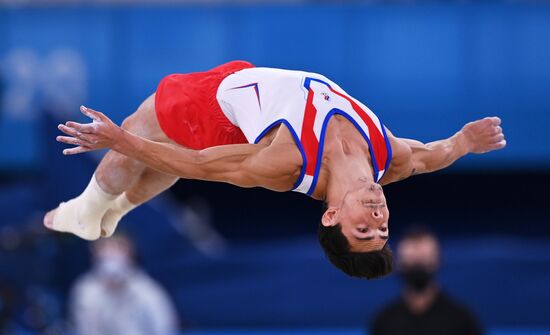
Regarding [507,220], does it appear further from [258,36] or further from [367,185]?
[367,185]

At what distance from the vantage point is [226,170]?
5.93 m

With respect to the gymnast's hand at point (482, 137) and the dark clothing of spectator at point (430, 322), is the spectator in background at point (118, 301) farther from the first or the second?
the gymnast's hand at point (482, 137)

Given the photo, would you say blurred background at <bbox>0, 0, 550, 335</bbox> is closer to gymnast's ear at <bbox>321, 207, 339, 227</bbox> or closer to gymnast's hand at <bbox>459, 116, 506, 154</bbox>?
gymnast's hand at <bbox>459, 116, 506, 154</bbox>

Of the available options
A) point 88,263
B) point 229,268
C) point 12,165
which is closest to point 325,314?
point 229,268

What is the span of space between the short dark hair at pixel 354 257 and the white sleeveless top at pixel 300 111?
285 mm

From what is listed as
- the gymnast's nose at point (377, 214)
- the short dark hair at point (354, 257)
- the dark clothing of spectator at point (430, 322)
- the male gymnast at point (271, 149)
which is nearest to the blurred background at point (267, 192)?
the dark clothing of spectator at point (430, 322)

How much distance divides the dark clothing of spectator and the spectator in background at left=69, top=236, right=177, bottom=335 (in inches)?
96.1

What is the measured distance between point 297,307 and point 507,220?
5.78 meters

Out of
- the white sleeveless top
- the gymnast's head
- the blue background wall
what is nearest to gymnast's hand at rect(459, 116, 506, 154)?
the white sleeveless top

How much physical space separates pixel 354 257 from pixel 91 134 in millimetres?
1619

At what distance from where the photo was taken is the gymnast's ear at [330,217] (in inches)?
235

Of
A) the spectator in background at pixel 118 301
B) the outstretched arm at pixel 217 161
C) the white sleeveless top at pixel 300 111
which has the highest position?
the white sleeveless top at pixel 300 111

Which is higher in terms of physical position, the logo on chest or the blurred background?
the logo on chest

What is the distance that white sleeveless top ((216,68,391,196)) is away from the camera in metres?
6.02
